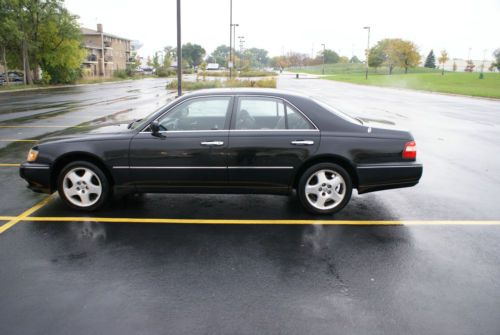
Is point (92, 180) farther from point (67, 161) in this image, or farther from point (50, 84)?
point (50, 84)

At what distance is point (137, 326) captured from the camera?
3.06m

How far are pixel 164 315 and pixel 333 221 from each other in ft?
8.92

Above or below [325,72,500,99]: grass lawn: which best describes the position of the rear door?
below

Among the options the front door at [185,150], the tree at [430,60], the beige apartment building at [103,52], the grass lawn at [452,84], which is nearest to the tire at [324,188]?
the front door at [185,150]

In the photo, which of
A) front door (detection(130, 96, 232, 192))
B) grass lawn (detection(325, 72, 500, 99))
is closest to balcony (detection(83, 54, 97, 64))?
grass lawn (detection(325, 72, 500, 99))

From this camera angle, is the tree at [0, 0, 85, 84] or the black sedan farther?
the tree at [0, 0, 85, 84]

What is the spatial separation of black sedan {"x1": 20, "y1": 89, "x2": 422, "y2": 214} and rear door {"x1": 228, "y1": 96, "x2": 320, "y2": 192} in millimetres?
12

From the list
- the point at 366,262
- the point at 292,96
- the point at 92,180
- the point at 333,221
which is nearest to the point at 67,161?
the point at 92,180

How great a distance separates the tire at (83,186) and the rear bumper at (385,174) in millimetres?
3191

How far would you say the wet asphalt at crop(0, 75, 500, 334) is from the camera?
3152 mm

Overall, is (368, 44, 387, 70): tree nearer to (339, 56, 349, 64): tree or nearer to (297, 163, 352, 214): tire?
(339, 56, 349, 64): tree

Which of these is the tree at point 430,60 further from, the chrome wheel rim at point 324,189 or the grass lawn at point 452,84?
the chrome wheel rim at point 324,189

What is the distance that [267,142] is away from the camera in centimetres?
528

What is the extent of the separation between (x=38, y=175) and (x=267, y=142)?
289 centimetres
